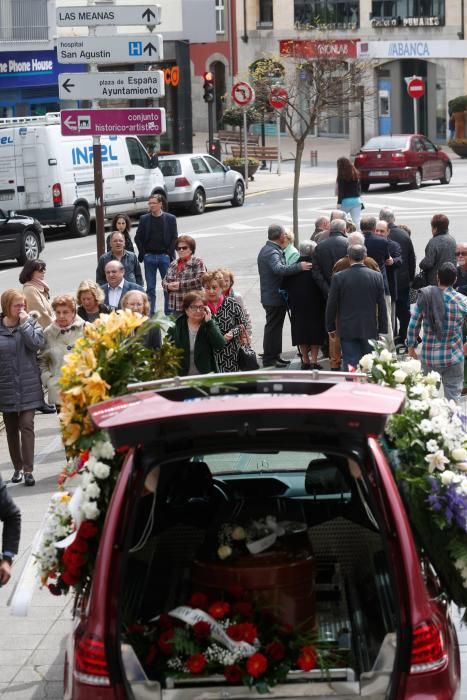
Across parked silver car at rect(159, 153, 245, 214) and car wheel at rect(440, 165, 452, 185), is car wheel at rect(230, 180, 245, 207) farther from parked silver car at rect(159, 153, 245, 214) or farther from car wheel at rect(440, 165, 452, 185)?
car wheel at rect(440, 165, 452, 185)

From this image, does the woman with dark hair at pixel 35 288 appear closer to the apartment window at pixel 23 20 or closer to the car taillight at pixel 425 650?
the car taillight at pixel 425 650

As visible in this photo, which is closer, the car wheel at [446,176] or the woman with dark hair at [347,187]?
the woman with dark hair at [347,187]

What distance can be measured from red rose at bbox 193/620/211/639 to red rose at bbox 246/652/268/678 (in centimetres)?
26

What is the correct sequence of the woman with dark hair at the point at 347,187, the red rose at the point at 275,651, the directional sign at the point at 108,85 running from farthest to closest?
the woman with dark hair at the point at 347,187 < the directional sign at the point at 108,85 < the red rose at the point at 275,651

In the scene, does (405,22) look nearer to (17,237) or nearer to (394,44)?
(394,44)

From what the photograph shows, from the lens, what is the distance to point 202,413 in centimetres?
485

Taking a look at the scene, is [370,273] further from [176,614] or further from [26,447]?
[176,614]

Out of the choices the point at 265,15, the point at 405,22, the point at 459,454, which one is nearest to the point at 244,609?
the point at 459,454

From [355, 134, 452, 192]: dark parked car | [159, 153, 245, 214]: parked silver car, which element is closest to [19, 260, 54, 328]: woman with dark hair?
[159, 153, 245, 214]: parked silver car

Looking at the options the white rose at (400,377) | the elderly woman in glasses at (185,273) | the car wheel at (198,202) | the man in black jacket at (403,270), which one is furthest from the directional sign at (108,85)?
the car wheel at (198,202)

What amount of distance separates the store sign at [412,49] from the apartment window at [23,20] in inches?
768

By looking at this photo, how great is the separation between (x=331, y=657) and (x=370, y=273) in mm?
7961

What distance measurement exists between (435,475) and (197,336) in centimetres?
545

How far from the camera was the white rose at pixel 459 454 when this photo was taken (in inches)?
225
